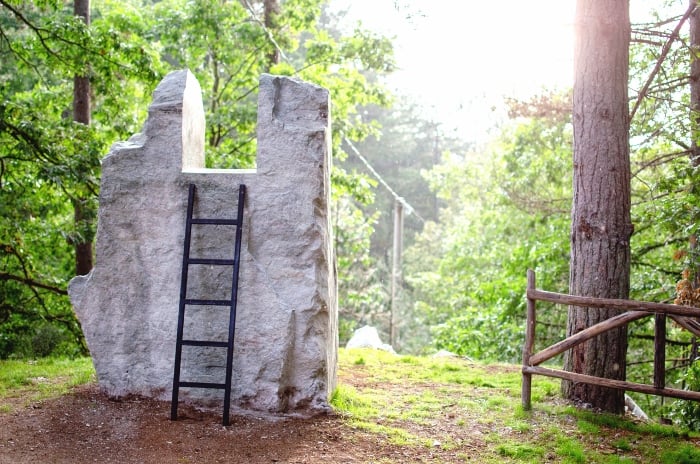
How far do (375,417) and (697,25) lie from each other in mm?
6411

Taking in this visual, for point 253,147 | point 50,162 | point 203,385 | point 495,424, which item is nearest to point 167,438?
point 203,385

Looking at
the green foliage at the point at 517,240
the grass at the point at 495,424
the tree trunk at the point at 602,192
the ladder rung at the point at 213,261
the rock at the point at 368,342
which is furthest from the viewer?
the rock at the point at 368,342

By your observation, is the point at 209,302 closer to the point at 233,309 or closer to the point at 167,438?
the point at 233,309

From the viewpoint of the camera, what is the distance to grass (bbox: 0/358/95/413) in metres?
6.80

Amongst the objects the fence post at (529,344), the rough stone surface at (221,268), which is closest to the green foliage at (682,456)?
the fence post at (529,344)

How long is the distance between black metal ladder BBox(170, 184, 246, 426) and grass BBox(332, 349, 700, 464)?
47.9 inches

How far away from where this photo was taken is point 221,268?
6.64 meters

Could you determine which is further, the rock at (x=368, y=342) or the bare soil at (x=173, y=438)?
A: the rock at (x=368, y=342)

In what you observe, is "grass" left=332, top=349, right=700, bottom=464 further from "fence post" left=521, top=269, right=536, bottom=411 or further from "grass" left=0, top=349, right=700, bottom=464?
"fence post" left=521, top=269, right=536, bottom=411

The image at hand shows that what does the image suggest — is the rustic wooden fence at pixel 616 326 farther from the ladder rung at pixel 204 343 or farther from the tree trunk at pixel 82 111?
the tree trunk at pixel 82 111

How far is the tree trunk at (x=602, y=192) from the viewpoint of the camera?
22.7ft

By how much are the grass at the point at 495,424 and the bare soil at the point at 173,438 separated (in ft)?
0.45

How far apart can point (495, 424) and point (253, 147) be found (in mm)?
8263

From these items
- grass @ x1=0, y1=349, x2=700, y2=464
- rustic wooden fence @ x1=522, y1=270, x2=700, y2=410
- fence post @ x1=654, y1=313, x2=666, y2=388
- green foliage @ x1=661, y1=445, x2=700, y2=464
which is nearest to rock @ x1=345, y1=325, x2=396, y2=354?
grass @ x1=0, y1=349, x2=700, y2=464
